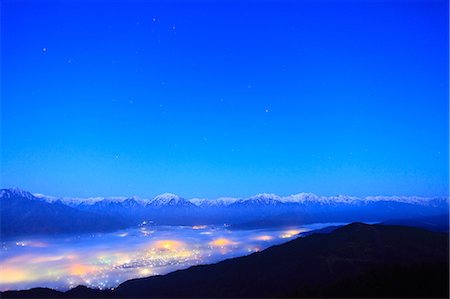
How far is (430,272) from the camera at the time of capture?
2744 inches

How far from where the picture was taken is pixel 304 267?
406ft

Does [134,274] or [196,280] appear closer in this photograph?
[196,280]

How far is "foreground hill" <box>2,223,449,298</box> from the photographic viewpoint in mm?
110312

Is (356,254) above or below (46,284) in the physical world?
above

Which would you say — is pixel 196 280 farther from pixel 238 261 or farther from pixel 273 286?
pixel 273 286

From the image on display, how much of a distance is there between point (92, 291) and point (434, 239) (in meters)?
133

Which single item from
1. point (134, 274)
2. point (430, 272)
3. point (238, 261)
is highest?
point (430, 272)

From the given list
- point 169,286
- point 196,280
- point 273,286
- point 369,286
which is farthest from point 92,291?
point 369,286

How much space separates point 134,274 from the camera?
199m

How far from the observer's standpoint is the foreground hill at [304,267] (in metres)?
110

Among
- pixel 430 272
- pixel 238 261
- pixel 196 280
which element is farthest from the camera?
pixel 238 261

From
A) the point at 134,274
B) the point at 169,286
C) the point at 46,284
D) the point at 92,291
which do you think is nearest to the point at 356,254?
the point at 169,286

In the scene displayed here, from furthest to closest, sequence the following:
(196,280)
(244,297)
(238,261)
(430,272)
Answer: (238,261) → (196,280) → (244,297) → (430,272)

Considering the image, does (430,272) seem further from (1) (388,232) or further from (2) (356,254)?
(1) (388,232)
